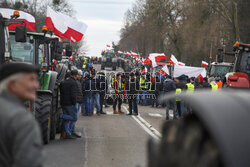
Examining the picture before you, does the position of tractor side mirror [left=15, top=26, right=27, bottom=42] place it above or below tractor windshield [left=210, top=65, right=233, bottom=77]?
above

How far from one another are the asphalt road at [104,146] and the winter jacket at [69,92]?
0.99 metres

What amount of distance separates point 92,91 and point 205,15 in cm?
2481

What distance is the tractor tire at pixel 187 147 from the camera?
2.58 meters

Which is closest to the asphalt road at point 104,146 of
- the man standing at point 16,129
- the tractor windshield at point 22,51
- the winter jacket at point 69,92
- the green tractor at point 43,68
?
the green tractor at point 43,68

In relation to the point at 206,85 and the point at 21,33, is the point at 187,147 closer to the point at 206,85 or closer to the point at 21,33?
the point at 21,33

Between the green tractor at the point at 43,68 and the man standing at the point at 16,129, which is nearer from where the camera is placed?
the man standing at the point at 16,129

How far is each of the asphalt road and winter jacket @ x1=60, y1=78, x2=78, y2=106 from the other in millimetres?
985

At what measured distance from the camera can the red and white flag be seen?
51.6 ft

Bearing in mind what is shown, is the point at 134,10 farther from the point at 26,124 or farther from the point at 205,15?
the point at 26,124

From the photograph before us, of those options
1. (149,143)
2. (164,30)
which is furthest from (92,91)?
(164,30)

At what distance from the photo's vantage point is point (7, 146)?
307 centimetres

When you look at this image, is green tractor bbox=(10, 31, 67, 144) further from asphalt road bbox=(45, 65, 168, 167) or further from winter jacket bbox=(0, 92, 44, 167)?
winter jacket bbox=(0, 92, 44, 167)

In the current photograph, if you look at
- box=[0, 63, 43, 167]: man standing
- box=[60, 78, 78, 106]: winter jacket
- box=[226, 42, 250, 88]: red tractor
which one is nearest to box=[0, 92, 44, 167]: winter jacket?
box=[0, 63, 43, 167]: man standing

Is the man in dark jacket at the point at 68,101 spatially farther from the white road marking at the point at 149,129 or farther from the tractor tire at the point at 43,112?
the white road marking at the point at 149,129
